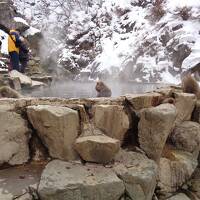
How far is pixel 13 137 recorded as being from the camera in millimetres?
3111

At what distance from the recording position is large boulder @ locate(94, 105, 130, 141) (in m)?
3.33

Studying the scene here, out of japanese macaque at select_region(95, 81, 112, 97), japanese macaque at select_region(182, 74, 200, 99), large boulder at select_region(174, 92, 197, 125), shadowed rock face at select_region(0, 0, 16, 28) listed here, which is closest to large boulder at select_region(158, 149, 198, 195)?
large boulder at select_region(174, 92, 197, 125)

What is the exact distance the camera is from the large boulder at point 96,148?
3.05 m

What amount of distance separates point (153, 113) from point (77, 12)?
43.5ft

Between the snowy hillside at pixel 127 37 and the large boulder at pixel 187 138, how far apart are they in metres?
5.49

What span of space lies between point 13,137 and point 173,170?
1705 millimetres

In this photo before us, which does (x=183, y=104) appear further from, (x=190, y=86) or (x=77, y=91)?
(x=77, y=91)

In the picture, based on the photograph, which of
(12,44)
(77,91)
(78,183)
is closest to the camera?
(78,183)

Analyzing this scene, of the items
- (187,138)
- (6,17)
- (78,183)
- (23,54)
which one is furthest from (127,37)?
(78,183)

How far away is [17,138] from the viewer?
314cm

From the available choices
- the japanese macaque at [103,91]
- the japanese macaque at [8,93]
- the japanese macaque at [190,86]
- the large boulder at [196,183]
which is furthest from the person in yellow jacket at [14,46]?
the large boulder at [196,183]

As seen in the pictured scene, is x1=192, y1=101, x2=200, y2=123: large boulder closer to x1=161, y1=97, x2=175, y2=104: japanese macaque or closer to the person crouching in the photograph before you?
x1=161, y1=97, x2=175, y2=104: japanese macaque

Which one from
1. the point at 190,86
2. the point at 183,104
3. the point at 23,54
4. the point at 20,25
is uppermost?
the point at 20,25

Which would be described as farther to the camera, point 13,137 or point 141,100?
point 141,100
